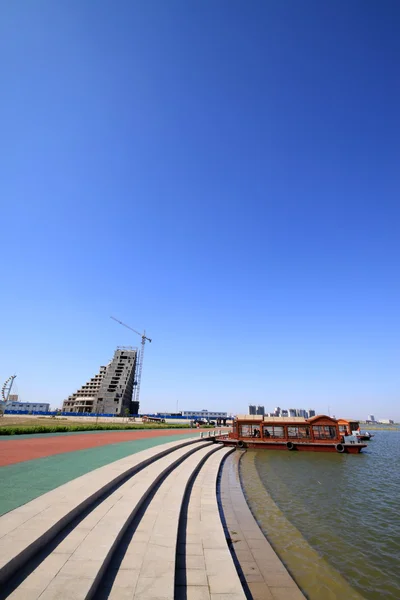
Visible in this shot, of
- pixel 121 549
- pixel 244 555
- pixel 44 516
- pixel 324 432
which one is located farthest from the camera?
pixel 324 432

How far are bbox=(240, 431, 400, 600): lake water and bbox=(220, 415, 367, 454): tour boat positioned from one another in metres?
10.8

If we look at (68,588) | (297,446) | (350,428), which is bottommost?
(297,446)

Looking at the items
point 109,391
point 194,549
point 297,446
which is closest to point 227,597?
point 194,549

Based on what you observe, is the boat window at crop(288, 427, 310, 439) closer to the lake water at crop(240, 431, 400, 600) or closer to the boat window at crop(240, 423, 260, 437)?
the boat window at crop(240, 423, 260, 437)

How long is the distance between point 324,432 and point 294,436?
388 centimetres

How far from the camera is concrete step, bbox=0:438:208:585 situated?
550 cm

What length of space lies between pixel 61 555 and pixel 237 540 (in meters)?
6.35

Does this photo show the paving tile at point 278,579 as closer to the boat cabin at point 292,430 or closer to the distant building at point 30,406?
the boat cabin at point 292,430

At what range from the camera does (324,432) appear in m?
36.8

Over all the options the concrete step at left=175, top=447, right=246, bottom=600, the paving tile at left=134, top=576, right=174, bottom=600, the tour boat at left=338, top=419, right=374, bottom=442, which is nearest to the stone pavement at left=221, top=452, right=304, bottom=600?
the concrete step at left=175, top=447, right=246, bottom=600

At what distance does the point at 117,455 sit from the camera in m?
17.4

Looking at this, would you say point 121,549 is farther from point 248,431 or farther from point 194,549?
point 248,431

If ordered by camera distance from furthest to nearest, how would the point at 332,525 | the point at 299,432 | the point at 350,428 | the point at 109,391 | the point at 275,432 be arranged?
the point at 109,391 < the point at 350,428 < the point at 275,432 < the point at 299,432 < the point at 332,525

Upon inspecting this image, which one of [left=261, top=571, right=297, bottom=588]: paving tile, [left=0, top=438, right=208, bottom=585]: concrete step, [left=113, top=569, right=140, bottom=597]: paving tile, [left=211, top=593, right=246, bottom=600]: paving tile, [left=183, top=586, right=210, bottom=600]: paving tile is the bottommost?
[left=261, top=571, right=297, bottom=588]: paving tile
